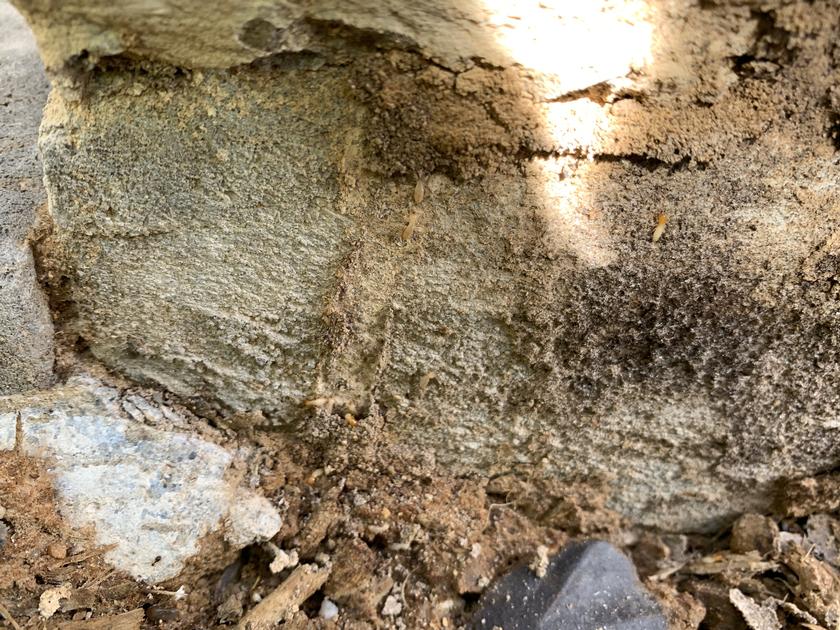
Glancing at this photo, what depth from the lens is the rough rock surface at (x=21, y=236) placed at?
115 cm

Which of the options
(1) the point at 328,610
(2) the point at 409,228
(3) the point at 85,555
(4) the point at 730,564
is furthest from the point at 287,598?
(4) the point at 730,564

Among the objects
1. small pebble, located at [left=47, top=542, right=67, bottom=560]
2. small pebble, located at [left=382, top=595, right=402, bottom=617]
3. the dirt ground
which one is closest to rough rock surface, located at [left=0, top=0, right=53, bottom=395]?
the dirt ground

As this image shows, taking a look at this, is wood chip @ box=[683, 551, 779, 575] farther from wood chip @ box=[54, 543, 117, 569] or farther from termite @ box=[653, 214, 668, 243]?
wood chip @ box=[54, 543, 117, 569]

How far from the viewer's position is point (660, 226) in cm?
106

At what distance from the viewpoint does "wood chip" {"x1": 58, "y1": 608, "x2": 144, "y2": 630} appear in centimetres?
116

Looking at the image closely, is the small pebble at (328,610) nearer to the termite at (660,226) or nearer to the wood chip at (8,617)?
the wood chip at (8,617)

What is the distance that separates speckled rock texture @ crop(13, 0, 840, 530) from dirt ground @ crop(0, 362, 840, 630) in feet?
0.23

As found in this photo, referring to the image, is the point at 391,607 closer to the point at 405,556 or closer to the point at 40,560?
the point at 405,556

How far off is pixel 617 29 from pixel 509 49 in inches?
5.6

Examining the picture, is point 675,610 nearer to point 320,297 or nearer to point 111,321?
point 320,297

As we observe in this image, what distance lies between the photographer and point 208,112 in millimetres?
996

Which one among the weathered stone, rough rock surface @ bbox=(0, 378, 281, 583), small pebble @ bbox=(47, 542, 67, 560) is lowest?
the weathered stone

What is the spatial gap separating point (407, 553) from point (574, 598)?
0.33m

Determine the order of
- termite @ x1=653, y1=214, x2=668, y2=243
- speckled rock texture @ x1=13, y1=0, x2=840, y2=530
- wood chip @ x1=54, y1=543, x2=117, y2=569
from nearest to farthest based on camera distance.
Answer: speckled rock texture @ x1=13, y1=0, x2=840, y2=530 < termite @ x1=653, y1=214, x2=668, y2=243 < wood chip @ x1=54, y1=543, x2=117, y2=569
